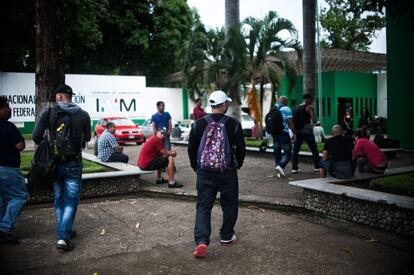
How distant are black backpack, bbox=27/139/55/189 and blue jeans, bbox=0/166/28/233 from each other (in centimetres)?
45

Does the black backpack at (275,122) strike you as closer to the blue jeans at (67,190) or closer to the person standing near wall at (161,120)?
the person standing near wall at (161,120)

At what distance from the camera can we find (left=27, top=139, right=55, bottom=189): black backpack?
5.05m

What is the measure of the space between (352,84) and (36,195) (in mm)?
22381

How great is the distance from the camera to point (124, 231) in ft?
19.3

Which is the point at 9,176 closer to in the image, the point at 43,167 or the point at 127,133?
the point at 43,167

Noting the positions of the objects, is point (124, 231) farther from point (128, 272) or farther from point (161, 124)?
point (161, 124)

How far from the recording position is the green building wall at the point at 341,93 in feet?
82.5

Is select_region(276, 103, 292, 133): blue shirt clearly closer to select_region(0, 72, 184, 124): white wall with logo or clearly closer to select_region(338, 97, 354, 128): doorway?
select_region(338, 97, 354, 128): doorway

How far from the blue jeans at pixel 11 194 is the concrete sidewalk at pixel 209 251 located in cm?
33

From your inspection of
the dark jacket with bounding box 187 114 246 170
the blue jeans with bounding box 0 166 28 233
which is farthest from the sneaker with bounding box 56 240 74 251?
the dark jacket with bounding box 187 114 246 170

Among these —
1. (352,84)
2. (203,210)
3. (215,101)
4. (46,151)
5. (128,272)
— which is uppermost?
(352,84)

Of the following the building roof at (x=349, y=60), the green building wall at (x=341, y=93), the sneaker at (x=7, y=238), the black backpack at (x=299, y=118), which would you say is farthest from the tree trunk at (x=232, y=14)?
the sneaker at (x=7, y=238)

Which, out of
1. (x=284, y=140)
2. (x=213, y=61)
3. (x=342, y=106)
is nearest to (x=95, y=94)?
(x=213, y=61)

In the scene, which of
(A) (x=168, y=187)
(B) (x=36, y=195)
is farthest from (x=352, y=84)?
(B) (x=36, y=195)
